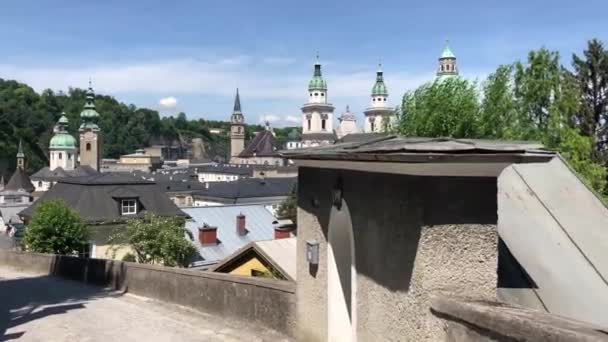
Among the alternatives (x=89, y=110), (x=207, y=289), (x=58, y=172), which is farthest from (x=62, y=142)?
(x=207, y=289)

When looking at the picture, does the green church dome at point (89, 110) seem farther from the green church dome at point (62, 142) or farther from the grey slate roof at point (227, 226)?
the grey slate roof at point (227, 226)

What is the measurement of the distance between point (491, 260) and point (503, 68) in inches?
913

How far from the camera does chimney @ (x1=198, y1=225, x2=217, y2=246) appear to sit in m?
31.3

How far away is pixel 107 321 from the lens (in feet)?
30.0

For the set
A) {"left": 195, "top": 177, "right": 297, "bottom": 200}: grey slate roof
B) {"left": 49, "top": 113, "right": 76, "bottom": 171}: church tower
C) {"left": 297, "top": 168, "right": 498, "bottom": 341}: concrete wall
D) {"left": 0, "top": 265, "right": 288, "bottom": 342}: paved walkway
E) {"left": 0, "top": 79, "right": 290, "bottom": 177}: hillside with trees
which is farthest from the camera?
{"left": 0, "top": 79, "right": 290, "bottom": 177}: hillside with trees

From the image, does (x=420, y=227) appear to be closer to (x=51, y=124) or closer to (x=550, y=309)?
(x=550, y=309)

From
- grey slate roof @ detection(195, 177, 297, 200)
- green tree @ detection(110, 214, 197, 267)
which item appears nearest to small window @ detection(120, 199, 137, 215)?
green tree @ detection(110, 214, 197, 267)

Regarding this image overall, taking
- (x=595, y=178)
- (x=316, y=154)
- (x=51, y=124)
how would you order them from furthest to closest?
(x=51, y=124)
(x=595, y=178)
(x=316, y=154)

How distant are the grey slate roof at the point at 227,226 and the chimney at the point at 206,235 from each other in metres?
0.25

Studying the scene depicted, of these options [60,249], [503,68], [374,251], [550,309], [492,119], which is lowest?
[60,249]

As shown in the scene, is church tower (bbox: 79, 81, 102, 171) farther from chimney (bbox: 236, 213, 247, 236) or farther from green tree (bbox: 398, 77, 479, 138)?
green tree (bbox: 398, 77, 479, 138)

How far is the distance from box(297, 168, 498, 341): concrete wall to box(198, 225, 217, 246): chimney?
1090 inches

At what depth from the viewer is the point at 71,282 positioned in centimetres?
1590

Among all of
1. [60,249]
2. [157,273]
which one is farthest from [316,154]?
[60,249]
